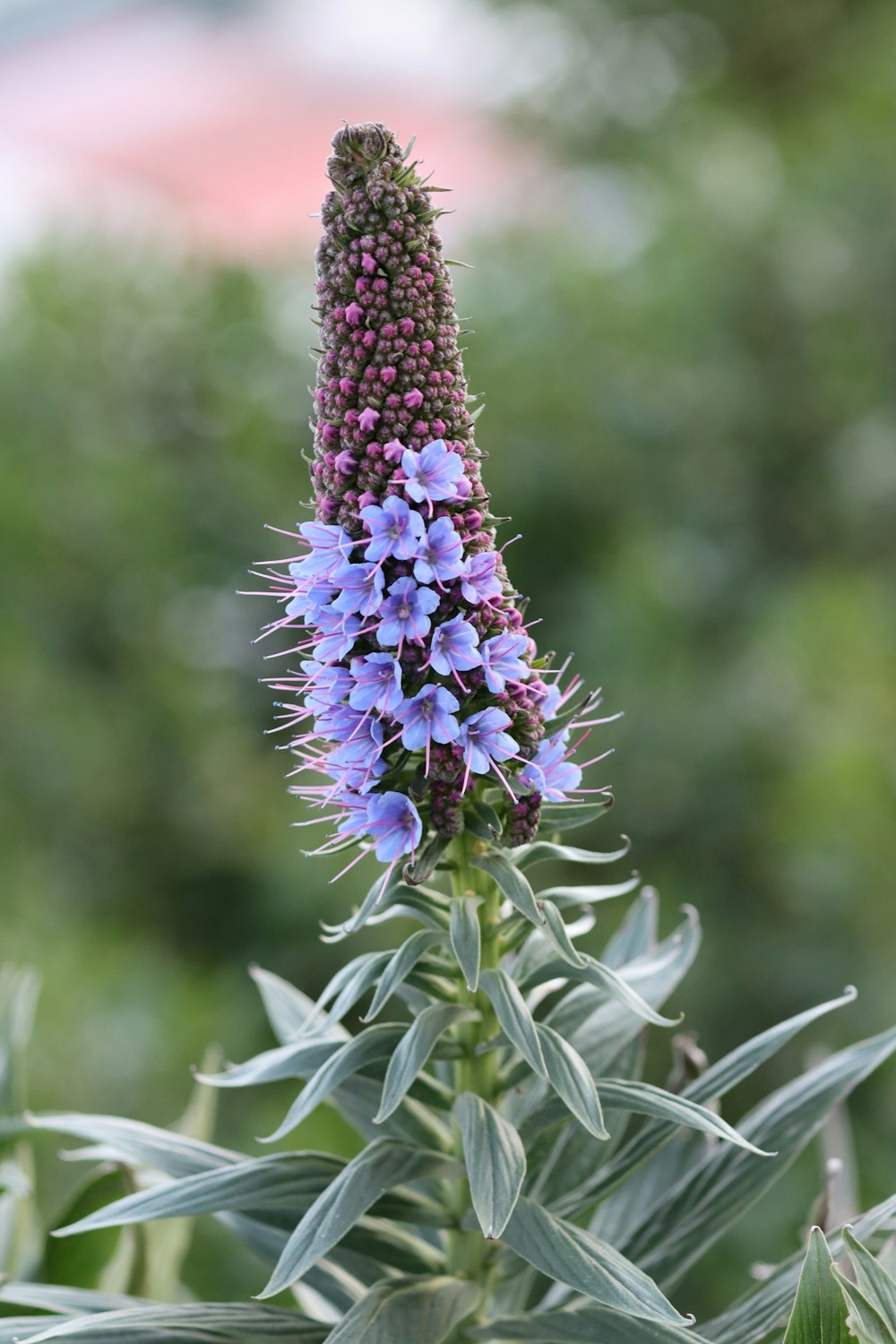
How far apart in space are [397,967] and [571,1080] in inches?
2.8

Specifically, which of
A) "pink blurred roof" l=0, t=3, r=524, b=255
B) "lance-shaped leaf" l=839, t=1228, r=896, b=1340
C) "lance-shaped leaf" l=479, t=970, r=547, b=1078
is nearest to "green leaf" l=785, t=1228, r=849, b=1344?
"lance-shaped leaf" l=839, t=1228, r=896, b=1340

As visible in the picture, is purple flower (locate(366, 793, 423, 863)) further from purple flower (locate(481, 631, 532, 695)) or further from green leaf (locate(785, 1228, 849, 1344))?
green leaf (locate(785, 1228, 849, 1344))

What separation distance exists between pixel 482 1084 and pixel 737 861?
181cm

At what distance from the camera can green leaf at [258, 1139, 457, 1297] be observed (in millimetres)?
448

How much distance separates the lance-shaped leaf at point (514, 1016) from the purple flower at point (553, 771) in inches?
2.6

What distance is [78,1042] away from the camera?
1492 mm

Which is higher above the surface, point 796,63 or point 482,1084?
point 796,63

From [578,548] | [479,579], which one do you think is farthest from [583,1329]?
[578,548]

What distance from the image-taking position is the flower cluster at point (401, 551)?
1.46 feet

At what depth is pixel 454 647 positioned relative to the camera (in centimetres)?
45

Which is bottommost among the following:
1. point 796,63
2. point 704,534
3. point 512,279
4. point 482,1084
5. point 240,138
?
point 482,1084

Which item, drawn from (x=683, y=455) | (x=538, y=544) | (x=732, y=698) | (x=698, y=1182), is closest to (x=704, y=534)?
(x=683, y=455)

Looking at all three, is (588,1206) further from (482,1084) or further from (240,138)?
(240,138)

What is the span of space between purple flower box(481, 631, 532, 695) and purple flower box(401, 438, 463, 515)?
50 millimetres
